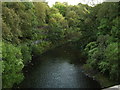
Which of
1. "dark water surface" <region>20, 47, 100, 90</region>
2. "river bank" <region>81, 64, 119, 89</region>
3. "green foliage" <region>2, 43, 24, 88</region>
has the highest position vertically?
"green foliage" <region>2, 43, 24, 88</region>

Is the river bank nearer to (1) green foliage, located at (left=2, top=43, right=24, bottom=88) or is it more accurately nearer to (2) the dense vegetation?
(2) the dense vegetation

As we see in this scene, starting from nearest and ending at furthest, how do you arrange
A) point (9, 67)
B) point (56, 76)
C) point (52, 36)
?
point (9, 67)
point (56, 76)
point (52, 36)

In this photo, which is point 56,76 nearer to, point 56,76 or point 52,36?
point 56,76

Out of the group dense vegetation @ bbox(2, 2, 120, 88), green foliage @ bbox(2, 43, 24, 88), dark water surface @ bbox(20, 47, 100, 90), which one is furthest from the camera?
dark water surface @ bbox(20, 47, 100, 90)

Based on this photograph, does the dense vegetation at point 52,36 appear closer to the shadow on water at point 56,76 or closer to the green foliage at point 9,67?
the green foliage at point 9,67

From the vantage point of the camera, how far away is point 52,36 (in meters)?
53.6

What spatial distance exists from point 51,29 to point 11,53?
3267 cm

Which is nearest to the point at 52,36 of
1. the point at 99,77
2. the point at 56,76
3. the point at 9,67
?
the point at 56,76

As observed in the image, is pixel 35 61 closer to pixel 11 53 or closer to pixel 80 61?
pixel 80 61

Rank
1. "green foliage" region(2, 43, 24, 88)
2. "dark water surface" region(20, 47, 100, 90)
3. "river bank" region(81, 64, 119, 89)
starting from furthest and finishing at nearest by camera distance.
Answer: "dark water surface" region(20, 47, 100, 90), "river bank" region(81, 64, 119, 89), "green foliage" region(2, 43, 24, 88)

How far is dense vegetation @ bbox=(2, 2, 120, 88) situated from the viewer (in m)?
20.2

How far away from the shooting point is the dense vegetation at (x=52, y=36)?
20.2 metres

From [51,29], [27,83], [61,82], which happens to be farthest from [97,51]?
[51,29]

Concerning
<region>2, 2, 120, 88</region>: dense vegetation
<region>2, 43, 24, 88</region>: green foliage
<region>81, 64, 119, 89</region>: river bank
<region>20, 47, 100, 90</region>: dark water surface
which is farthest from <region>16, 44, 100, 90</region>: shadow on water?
<region>2, 43, 24, 88</region>: green foliage
